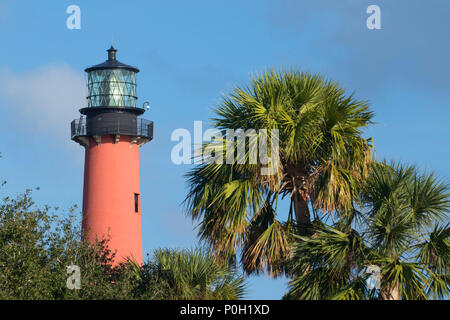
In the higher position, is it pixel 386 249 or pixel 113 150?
pixel 113 150

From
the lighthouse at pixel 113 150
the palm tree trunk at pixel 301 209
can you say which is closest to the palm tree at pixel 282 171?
the palm tree trunk at pixel 301 209

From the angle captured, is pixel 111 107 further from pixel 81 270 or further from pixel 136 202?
pixel 81 270

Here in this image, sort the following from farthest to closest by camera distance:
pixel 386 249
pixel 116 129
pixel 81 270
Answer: pixel 116 129
pixel 81 270
pixel 386 249

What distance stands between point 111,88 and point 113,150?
103 inches

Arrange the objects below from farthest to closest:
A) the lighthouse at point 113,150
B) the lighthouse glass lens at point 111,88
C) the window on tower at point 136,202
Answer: the lighthouse glass lens at point 111,88 → the window on tower at point 136,202 → the lighthouse at point 113,150

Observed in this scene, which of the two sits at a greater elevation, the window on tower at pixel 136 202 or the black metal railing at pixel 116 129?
the black metal railing at pixel 116 129

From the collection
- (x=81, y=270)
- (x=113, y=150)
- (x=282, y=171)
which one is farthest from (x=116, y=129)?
(x=282, y=171)

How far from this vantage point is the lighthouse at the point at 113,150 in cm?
3716

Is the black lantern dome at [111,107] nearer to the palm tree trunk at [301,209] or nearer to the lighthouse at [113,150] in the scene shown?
the lighthouse at [113,150]

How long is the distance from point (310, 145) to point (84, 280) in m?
7.83

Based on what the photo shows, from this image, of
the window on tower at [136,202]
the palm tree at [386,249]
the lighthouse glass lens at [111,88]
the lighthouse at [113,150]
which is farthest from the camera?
the lighthouse glass lens at [111,88]

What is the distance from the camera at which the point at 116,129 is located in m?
38.1

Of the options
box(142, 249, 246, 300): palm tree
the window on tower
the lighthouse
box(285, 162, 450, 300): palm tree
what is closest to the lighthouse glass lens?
the lighthouse
